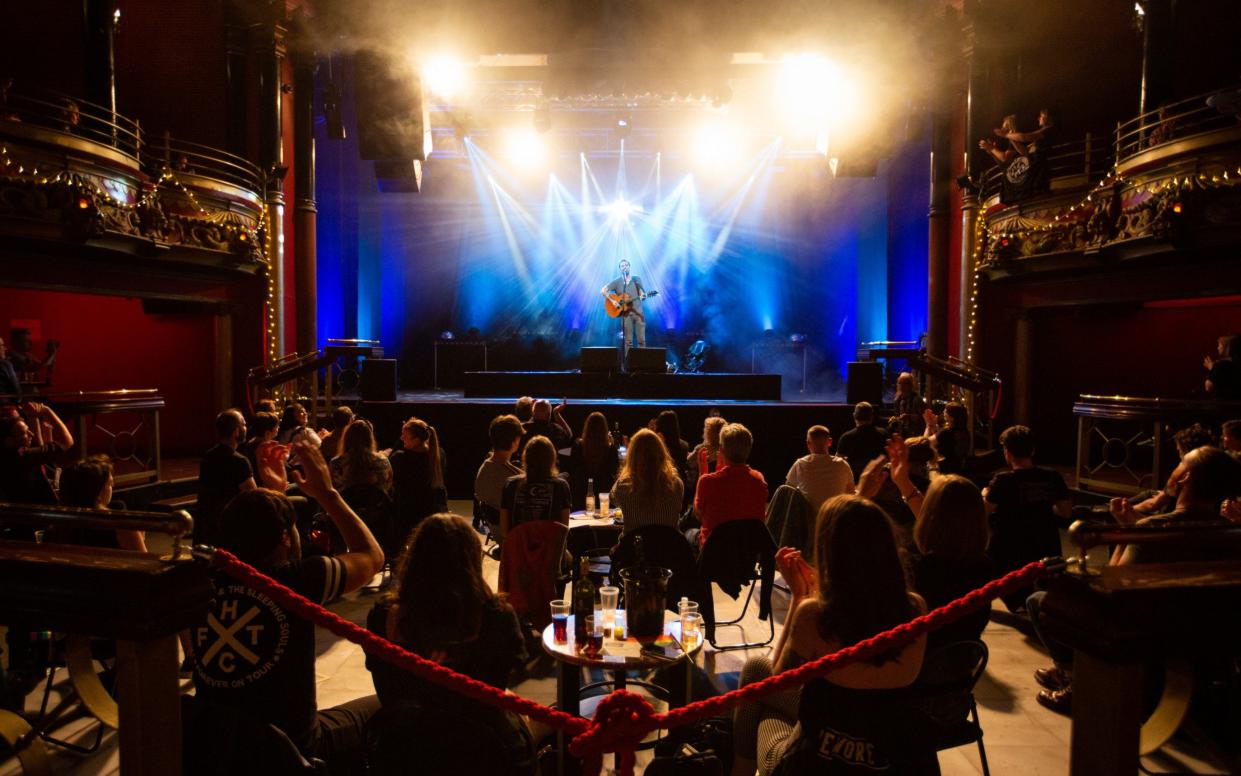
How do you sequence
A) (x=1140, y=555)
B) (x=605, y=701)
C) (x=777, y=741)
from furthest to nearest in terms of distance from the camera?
(x=1140, y=555) → (x=777, y=741) → (x=605, y=701)

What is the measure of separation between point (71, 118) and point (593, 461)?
7.93 meters

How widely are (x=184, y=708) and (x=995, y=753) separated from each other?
119 inches

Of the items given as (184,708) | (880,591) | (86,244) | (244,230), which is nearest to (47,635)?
(184,708)

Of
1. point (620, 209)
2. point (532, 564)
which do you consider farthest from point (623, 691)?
point (620, 209)

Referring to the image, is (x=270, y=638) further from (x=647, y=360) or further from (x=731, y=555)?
(x=647, y=360)

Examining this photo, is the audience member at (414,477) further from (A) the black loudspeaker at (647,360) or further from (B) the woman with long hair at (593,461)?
(A) the black loudspeaker at (647,360)

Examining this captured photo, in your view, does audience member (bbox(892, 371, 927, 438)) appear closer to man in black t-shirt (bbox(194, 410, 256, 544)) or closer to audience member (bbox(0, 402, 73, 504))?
man in black t-shirt (bbox(194, 410, 256, 544))

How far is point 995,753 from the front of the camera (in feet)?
10.1

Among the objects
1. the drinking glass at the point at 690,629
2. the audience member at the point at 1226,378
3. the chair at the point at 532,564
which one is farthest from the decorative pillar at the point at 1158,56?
the drinking glass at the point at 690,629

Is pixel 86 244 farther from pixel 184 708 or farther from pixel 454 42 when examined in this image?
pixel 184 708

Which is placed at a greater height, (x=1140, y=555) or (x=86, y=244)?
(x=86, y=244)

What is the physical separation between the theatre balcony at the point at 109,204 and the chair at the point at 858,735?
30.7 feet

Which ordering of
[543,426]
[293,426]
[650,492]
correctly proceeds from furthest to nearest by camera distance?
[543,426], [293,426], [650,492]

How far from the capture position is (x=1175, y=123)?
360 inches
